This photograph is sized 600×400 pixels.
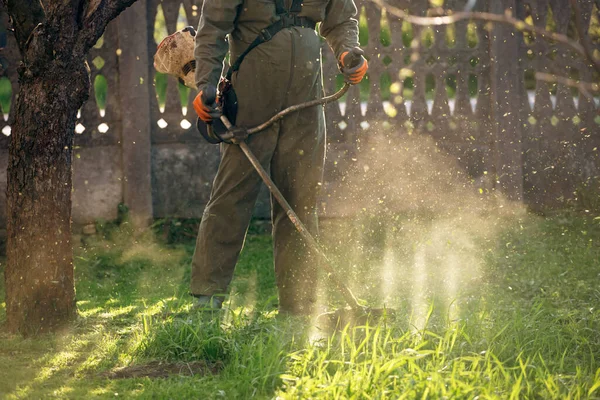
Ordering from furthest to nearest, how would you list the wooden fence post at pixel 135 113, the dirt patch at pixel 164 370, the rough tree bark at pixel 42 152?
the wooden fence post at pixel 135 113
the rough tree bark at pixel 42 152
the dirt patch at pixel 164 370

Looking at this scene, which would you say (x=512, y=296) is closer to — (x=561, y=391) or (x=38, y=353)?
(x=561, y=391)

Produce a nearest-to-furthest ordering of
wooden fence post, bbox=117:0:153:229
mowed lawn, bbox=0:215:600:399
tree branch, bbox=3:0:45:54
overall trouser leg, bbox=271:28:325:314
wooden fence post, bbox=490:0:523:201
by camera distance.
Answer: mowed lawn, bbox=0:215:600:399 → tree branch, bbox=3:0:45:54 → overall trouser leg, bbox=271:28:325:314 → wooden fence post, bbox=117:0:153:229 → wooden fence post, bbox=490:0:523:201

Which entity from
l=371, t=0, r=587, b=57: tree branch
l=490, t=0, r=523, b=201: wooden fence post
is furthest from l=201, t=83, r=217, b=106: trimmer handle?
l=490, t=0, r=523, b=201: wooden fence post

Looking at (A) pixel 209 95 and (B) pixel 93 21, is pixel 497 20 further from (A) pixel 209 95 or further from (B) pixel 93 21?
(B) pixel 93 21

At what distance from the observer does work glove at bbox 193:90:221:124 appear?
452 cm

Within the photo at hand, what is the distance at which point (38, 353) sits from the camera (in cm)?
432

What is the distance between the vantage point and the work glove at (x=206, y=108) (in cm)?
452

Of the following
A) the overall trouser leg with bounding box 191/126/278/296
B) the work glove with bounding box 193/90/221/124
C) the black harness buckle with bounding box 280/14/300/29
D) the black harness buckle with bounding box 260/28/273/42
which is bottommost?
the overall trouser leg with bounding box 191/126/278/296

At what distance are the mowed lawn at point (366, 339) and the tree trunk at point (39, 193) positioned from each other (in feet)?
0.67

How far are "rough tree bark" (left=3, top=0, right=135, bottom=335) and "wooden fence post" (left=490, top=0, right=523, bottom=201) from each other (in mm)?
4162

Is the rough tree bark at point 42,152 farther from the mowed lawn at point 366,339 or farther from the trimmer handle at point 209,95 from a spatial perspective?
the trimmer handle at point 209,95

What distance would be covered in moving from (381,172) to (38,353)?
13.1 ft

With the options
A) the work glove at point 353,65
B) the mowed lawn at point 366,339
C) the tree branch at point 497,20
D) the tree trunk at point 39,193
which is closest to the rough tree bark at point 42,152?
the tree trunk at point 39,193

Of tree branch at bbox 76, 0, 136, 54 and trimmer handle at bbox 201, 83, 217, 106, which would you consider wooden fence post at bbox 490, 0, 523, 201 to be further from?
tree branch at bbox 76, 0, 136, 54
